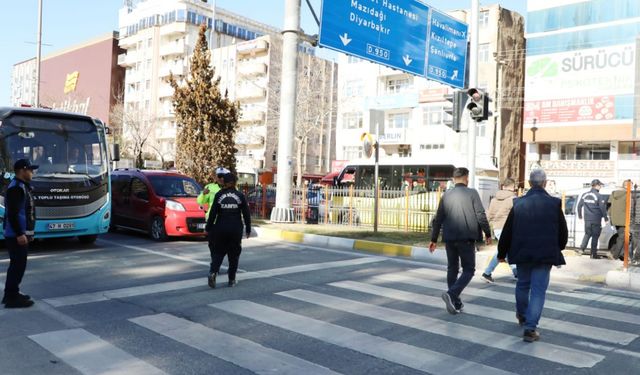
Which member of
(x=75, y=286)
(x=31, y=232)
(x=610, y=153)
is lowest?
(x=75, y=286)

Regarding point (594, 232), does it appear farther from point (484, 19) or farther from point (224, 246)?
point (484, 19)

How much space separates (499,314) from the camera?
6715mm

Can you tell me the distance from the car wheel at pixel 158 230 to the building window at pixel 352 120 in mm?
39758

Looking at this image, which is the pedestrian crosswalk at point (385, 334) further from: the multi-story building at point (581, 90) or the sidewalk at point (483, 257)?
the multi-story building at point (581, 90)

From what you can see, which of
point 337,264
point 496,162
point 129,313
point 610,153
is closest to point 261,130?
point 496,162

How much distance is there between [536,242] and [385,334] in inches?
69.4

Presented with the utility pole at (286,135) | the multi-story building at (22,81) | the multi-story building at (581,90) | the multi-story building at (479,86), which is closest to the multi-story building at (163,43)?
the multi-story building at (479,86)

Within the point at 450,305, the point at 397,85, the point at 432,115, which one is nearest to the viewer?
the point at 450,305

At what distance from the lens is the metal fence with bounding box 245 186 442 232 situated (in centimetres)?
1756

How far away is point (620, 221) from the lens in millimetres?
11445

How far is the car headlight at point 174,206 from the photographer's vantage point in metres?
13.6

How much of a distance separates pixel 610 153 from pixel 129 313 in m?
39.8

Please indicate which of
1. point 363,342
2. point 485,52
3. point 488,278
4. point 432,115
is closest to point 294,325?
point 363,342

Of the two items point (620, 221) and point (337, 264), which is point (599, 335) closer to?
point (337, 264)
